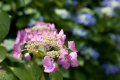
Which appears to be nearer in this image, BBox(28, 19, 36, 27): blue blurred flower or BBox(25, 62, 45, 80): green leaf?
BBox(25, 62, 45, 80): green leaf

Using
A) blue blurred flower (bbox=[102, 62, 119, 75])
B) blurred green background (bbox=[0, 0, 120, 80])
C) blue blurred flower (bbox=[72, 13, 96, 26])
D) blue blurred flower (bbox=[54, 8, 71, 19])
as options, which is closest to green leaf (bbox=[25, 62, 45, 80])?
blurred green background (bbox=[0, 0, 120, 80])

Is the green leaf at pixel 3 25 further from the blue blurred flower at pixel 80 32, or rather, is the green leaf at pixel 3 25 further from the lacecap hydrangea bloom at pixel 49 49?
the blue blurred flower at pixel 80 32

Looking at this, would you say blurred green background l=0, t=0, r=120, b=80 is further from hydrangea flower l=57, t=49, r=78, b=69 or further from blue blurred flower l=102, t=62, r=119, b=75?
hydrangea flower l=57, t=49, r=78, b=69

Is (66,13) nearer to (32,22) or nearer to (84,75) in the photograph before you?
(32,22)

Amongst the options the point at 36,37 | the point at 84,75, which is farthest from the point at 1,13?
the point at 84,75

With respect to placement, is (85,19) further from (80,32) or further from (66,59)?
(66,59)

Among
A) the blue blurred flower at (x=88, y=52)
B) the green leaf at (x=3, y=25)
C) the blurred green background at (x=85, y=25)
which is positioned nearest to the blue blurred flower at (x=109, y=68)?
the blurred green background at (x=85, y=25)

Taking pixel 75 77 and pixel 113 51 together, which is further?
pixel 113 51
